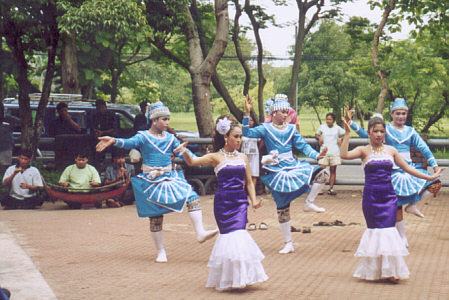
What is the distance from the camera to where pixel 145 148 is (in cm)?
892

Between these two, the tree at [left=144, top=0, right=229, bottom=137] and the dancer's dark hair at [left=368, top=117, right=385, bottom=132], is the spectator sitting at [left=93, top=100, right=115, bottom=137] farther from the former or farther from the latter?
the dancer's dark hair at [left=368, top=117, right=385, bottom=132]

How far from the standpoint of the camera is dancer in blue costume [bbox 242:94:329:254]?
9.12 m

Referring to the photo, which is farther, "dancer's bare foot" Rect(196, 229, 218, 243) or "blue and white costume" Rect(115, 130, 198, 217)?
"blue and white costume" Rect(115, 130, 198, 217)

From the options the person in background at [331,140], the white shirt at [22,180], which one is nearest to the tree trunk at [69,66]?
the white shirt at [22,180]

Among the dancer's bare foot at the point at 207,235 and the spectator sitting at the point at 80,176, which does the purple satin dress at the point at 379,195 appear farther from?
the spectator sitting at the point at 80,176

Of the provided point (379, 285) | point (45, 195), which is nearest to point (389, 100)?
point (45, 195)

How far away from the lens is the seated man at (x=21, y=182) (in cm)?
1348

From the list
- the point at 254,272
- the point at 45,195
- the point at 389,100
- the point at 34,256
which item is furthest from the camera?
the point at 389,100

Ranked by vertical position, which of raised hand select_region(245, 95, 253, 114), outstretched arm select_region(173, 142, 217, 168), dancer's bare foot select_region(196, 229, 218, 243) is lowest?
dancer's bare foot select_region(196, 229, 218, 243)

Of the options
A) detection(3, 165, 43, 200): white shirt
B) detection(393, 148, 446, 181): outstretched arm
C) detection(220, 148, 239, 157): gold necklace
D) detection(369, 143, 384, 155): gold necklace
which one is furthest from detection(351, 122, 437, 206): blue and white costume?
detection(3, 165, 43, 200): white shirt

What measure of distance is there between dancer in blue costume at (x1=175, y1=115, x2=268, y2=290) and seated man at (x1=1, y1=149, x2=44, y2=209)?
6669 millimetres

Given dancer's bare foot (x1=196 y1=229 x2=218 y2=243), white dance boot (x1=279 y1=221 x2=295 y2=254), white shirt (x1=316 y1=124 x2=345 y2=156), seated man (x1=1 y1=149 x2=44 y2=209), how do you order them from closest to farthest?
1. dancer's bare foot (x1=196 y1=229 x2=218 y2=243)
2. white dance boot (x1=279 y1=221 x2=295 y2=254)
3. seated man (x1=1 y1=149 x2=44 y2=209)
4. white shirt (x1=316 y1=124 x2=345 y2=156)

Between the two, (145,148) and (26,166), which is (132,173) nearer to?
(26,166)

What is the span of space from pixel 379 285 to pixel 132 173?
8.32 metres
